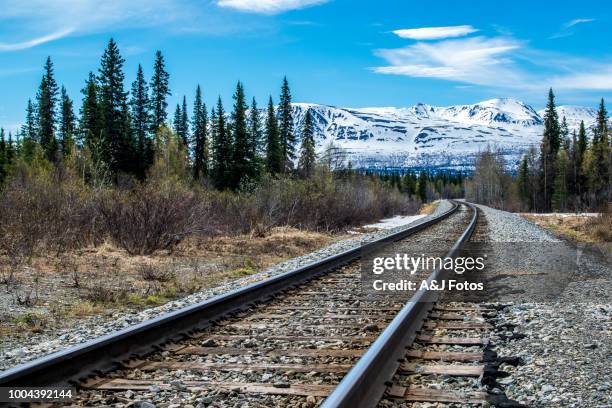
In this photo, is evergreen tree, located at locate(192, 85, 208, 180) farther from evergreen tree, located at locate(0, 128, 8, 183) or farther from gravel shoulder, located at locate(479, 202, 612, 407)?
gravel shoulder, located at locate(479, 202, 612, 407)

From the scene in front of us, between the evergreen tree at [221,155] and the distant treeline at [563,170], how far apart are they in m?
45.8

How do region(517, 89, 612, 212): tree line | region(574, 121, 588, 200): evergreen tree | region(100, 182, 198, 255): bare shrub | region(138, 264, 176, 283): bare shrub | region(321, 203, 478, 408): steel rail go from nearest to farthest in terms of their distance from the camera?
region(321, 203, 478, 408): steel rail, region(138, 264, 176, 283): bare shrub, region(100, 182, 198, 255): bare shrub, region(517, 89, 612, 212): tree line, region(574, 121, 588, 200): evergreen tree

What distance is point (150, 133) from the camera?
229ft

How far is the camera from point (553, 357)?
4.67m

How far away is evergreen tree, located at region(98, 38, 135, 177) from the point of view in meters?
56.8

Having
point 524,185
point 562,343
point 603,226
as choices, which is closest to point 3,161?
point 603,226

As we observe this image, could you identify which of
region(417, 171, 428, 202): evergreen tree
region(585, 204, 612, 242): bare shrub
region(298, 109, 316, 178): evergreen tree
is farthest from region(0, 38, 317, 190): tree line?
region(417, 171, 428, 202): evergreen tree

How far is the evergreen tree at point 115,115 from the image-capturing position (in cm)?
5675

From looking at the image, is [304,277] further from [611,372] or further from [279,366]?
[611,372]

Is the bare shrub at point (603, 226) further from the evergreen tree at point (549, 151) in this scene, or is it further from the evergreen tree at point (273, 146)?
the evergreen tree at point (549, 151)

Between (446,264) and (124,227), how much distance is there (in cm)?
718

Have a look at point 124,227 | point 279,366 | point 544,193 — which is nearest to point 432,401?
point 279,366

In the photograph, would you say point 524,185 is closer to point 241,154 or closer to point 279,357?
point 241,154

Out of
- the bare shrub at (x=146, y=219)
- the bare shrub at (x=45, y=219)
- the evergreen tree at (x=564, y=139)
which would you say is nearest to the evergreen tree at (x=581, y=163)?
the evergreen tree at (x=564, y=139)
